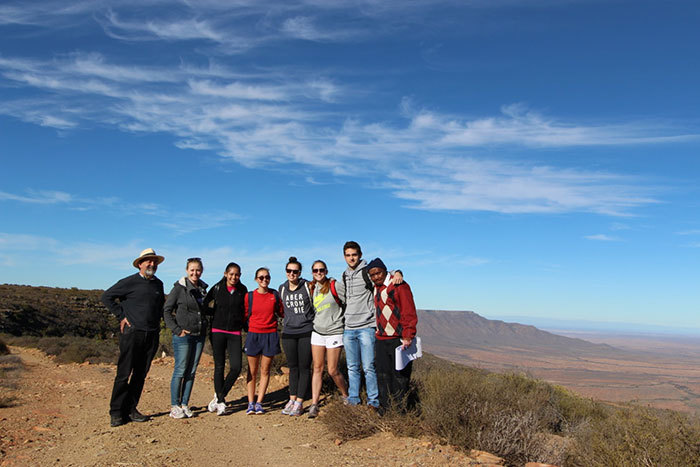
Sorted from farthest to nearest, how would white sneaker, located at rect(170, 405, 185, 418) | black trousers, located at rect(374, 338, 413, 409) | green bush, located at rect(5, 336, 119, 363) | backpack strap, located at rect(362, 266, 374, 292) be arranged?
1. green bush, located at rect(5, 336, 119, 363)
2. white sneaker, located at rect(170, 405, 185, 418)
3. backpack strap, located at rect(362, 266, 374, 292)
4. black trousers, located at rect(374, 338, 413, 409)

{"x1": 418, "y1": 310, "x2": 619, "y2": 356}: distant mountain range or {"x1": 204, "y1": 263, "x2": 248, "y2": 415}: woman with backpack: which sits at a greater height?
{"x1": 204, "y1": 263, "x2": 248, "y2": 415}: woman with backpack

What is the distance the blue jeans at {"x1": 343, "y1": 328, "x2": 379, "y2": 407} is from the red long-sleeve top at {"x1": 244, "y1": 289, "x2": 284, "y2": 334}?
109 centimetres

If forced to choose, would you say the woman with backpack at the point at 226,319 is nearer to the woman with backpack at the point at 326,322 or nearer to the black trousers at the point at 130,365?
the black trousers at the point at 130,365

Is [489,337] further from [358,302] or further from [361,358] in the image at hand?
[358,302]

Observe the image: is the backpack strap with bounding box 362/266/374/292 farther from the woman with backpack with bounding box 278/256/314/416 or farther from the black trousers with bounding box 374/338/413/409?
the woman with backpack with bounding box 278/256/314/416

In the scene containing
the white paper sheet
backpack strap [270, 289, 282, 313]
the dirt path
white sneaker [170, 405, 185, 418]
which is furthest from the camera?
backpack strap [270, 289, 282, 313]

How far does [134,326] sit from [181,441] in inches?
60.8

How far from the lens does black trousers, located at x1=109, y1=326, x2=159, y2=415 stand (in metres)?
6.28

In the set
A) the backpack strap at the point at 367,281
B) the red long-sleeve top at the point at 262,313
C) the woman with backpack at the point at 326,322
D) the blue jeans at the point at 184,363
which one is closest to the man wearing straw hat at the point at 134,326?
the blue jeans at the point at 184,363

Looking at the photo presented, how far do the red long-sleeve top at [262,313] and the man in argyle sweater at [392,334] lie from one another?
5.06ft

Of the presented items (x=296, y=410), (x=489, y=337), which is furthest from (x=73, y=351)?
(x=489, y=337)

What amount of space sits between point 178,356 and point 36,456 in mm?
1848

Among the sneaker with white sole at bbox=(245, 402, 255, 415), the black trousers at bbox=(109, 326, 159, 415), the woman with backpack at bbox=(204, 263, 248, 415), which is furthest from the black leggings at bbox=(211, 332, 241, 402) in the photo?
the black trousers at bbox=(109, 326, 159, 415)

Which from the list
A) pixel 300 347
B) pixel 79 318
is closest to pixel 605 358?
pixel 79 318
